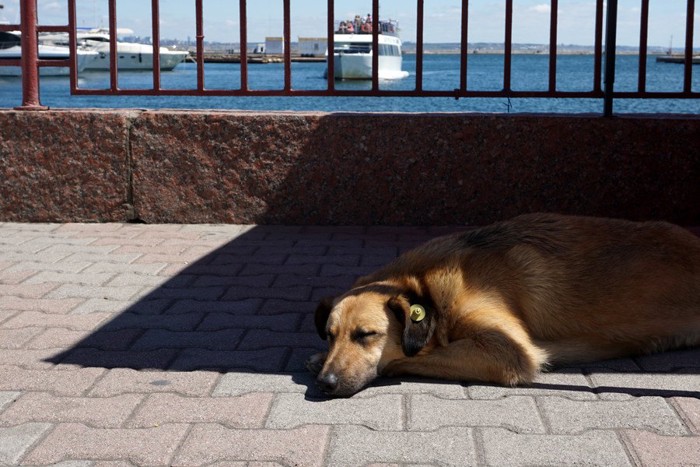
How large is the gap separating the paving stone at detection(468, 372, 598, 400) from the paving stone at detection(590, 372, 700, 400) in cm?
5

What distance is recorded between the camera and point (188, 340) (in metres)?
4.61

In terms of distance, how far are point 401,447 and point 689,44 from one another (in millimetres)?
4837

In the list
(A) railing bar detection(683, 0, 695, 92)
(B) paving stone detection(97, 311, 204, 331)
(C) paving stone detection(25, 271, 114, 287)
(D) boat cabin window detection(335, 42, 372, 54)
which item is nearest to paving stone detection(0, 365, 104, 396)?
(B) paving stone detection(97, 311, 204, 331)

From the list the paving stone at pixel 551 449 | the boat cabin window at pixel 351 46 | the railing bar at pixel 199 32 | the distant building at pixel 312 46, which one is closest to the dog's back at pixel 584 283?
the paving stone at pixel 551 449

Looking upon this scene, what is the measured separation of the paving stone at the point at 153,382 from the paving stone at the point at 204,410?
0.08m

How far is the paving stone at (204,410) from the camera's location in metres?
3.55

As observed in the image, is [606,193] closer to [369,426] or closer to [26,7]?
[369,426]

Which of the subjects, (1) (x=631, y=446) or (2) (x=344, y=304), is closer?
(1) (x=631, y=446)

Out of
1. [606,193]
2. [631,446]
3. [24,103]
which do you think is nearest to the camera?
[631,446]

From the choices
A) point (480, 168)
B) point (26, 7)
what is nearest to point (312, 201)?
point (480, 168)

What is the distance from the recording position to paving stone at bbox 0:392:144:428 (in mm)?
3561

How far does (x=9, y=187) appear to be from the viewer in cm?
748

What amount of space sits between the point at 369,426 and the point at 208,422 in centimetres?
61

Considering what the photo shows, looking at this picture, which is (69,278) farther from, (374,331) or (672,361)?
(672,361)
